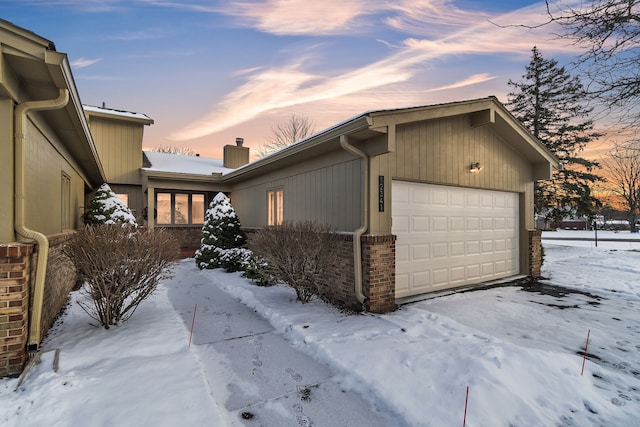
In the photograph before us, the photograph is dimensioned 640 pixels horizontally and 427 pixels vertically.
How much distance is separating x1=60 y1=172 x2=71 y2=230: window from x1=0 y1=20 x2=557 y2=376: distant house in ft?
0.35

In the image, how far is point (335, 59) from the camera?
1012 centimetres

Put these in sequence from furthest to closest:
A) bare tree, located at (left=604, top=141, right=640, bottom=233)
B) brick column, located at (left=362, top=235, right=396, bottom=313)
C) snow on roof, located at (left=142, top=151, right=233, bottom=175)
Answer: bare tree, located at (left=604, top=141, right=640, bottom=233), snow on roof, located at (left=142, top=151, right=233, bottom=175), brick column, located at (left=362, top=235, right=396, bottom=313)

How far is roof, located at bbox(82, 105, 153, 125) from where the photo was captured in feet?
41.3

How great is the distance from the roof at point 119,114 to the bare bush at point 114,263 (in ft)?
35.8

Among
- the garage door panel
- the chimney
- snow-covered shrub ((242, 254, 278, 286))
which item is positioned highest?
the chimney

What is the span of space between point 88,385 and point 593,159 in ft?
69.6

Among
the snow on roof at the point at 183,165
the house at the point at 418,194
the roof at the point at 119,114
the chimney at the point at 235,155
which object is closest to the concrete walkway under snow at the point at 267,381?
the house at the point at 418,194

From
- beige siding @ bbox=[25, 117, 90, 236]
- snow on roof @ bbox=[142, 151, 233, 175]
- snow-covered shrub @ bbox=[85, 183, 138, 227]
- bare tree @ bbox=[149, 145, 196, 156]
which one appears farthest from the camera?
bare tree @ bbox=[149, 145, 196, 156]

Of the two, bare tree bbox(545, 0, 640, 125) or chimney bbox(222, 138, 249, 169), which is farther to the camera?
chimney bbox(222, 138, 249, 169)

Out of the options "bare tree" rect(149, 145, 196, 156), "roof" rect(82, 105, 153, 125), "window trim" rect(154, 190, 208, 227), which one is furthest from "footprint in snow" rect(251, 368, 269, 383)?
"bare tree" rect(149, 145, 196, 156)

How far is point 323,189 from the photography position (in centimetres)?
667

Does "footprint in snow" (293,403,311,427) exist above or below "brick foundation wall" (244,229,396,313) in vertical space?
below

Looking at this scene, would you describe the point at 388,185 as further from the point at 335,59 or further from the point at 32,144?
the point at 335,59

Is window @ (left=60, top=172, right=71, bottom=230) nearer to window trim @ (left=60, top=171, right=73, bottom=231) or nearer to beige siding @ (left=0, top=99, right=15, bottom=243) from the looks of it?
window trim @ (left=60, top=171, right=73, bottom=231)
